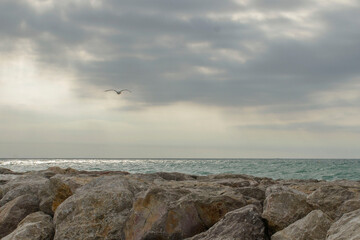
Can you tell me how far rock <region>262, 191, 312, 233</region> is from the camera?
5289 millimetres

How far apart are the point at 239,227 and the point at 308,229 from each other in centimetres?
77

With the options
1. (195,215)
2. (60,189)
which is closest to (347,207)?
(195,215)

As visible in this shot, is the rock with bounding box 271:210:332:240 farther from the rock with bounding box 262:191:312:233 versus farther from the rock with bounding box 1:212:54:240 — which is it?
the rock with bounding box 1:212:54:240

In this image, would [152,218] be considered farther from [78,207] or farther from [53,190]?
[53,190]

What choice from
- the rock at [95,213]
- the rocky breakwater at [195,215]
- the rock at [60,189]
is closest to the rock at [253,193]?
the rocky breakwater at [195,215]

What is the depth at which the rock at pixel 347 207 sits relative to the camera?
5715 mm

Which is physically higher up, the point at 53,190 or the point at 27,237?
the point at 53,190

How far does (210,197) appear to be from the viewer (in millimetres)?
6031

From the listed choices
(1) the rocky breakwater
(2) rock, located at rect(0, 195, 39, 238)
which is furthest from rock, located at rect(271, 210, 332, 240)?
(2) rock, located at rect(0, 195, 39, 238)

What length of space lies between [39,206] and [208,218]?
12.5ft

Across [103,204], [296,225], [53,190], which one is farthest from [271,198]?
[53,190]

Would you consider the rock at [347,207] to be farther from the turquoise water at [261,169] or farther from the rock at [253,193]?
the turquoise water at [261,169]

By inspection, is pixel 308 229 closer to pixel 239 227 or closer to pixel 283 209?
pixel 283 209

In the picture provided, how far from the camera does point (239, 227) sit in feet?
16.6
